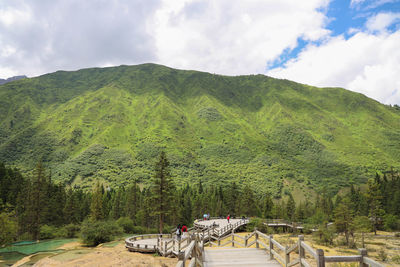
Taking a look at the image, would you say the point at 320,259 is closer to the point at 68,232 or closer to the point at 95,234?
the point at 95,234

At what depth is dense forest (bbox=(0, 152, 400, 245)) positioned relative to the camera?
3853 cm

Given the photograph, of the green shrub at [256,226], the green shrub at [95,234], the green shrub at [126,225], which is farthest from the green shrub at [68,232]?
the green shrub at [256,226]

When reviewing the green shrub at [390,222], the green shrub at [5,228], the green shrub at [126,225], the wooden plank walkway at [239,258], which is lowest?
the green shrub at [390,222]

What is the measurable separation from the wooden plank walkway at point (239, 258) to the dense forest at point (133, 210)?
91.3ft

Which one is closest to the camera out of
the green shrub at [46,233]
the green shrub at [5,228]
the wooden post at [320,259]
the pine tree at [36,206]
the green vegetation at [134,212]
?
the wooden post at [320,259]

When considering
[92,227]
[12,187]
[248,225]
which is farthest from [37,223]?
[248,225]

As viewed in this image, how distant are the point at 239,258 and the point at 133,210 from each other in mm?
61524

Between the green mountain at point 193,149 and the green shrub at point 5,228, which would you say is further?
the green mountain at point 193,149

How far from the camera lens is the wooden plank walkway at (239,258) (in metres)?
9.08

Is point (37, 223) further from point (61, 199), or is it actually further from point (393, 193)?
point (393, 193)

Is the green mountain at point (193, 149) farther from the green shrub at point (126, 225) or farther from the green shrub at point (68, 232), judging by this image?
the green shrub at point (68, 232)

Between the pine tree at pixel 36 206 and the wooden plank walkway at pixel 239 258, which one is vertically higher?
the wooden plank walkway at pixel 239 258

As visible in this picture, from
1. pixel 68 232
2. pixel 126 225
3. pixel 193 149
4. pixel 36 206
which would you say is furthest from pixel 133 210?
pixel 193 149

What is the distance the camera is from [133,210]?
66.6 meters
